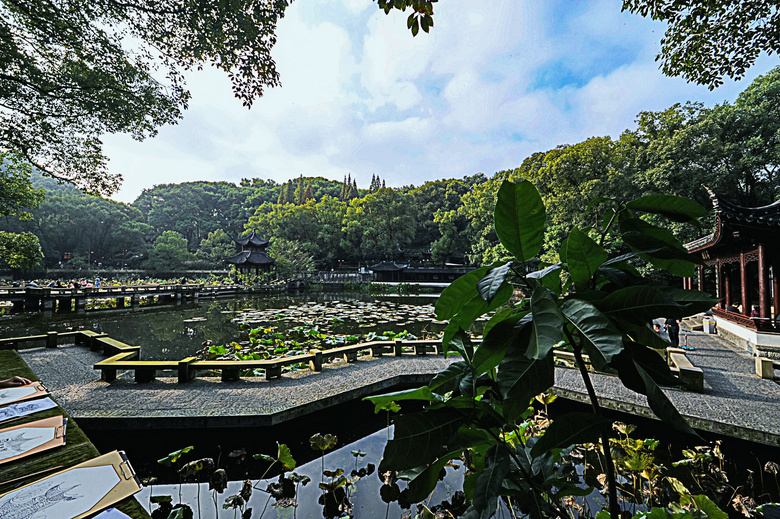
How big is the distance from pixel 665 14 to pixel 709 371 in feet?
18.9

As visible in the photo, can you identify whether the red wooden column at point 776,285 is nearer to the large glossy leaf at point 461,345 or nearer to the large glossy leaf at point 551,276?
the large glossy leaf at point 551,276

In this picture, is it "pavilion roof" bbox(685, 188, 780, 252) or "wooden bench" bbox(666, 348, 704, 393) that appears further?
"pavilion roof" bbox(685, 188, 780, 252)

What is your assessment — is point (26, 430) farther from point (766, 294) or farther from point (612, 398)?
point (766, 294)

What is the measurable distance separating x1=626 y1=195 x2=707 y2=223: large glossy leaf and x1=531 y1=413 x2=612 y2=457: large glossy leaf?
0.59 m

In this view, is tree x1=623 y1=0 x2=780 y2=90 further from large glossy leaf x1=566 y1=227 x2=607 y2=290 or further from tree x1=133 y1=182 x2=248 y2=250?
tree x1=133 y1=182 x2=248 y2=250

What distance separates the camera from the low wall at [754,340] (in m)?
6.39

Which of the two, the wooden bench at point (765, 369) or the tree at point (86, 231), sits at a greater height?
the tree at point (86, 231)

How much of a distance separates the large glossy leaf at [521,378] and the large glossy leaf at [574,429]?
25 cm

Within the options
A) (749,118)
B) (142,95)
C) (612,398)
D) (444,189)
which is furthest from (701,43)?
(444,189)

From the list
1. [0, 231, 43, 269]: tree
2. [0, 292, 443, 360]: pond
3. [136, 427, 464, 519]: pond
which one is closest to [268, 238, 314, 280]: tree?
[0, 292, 443, 360]: pond

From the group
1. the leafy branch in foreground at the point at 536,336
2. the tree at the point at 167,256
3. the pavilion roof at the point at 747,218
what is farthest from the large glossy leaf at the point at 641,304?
the tree at the point at 167,256

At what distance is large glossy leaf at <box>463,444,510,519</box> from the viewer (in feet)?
2.68

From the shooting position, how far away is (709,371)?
5.76 metres

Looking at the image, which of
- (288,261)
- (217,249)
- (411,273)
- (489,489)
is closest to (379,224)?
(411,273)
